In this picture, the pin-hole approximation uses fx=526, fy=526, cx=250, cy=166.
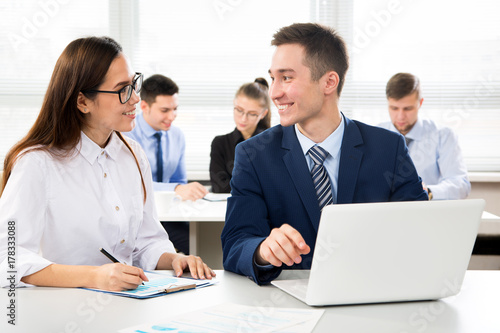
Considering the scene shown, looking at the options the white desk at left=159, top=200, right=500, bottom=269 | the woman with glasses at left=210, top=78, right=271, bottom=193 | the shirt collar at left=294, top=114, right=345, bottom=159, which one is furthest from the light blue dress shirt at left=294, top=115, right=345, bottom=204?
the woman with glasses at left=210, top=78, right=271, bottom=193

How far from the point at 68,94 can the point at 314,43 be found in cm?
82

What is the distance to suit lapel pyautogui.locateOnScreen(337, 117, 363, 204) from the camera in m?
1.65

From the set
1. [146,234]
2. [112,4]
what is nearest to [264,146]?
[146,234]

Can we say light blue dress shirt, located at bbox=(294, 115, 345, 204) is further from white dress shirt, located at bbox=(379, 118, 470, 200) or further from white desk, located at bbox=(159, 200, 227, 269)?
white dress shirt, located at bbox=(379, 118, 470, 200)

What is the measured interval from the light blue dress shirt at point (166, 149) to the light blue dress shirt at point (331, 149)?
2.02 m

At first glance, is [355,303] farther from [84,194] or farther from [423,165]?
[423,165]

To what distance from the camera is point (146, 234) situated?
1.83 m

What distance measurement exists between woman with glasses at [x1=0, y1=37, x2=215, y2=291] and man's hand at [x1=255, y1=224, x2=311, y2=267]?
0.83 ft

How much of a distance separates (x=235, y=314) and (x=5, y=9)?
460 centimetres

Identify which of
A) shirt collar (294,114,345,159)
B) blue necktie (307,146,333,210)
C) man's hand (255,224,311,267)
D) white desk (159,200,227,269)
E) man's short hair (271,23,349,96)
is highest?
man's short hair (271,23,349,96)

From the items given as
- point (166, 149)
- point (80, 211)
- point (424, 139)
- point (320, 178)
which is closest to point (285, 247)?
point (320, 178)

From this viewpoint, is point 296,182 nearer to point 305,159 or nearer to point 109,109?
point 305,159

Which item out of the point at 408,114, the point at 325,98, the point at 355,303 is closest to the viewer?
the point at 355,303

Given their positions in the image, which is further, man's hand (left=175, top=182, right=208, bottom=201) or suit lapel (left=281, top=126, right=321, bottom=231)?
man's hand (left=175, top=182, right=208, bottom=201)
